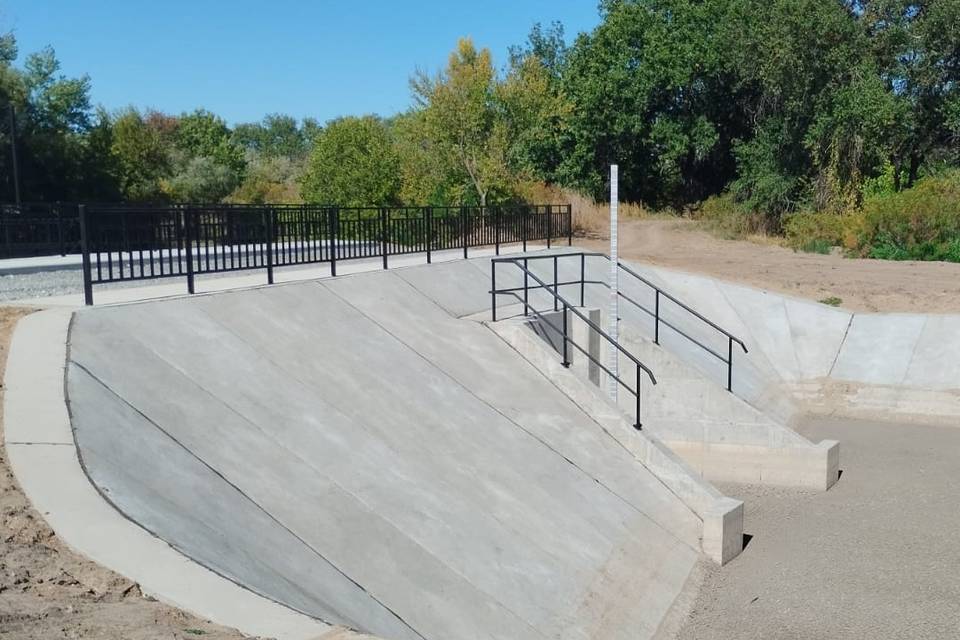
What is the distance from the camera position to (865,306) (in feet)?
69.4

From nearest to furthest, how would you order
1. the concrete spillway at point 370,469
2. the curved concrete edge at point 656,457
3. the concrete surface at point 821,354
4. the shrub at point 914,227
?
the concrete spillway at point 370,469 < the curved concrete edge at point 656,457 < the concrete surface at point 821,354 < the shrub at point 914,227

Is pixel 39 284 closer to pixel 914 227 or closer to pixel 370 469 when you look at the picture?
pixel 370 469

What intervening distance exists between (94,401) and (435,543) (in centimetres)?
324

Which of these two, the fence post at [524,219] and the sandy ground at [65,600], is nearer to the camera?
the sandy ground at [65,600]

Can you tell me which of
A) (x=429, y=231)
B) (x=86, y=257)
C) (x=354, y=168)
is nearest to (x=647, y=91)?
(x=354, y=168)

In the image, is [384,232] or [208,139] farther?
[208,139]

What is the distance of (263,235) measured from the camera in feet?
47.1

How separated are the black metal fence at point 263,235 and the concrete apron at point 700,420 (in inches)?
151

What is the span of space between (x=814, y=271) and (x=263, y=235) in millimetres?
17161

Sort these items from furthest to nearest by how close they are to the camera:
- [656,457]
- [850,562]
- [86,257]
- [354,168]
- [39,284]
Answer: [354,168], [39,284], [656,457], [86,257], [850,562]

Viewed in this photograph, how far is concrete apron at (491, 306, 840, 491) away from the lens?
520 inches

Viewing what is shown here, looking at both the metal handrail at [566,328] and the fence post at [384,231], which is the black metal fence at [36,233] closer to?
the fence post at [384,231]

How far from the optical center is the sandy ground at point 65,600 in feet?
13.6

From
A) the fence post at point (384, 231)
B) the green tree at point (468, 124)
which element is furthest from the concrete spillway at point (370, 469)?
the green tree at point (468, 124)
